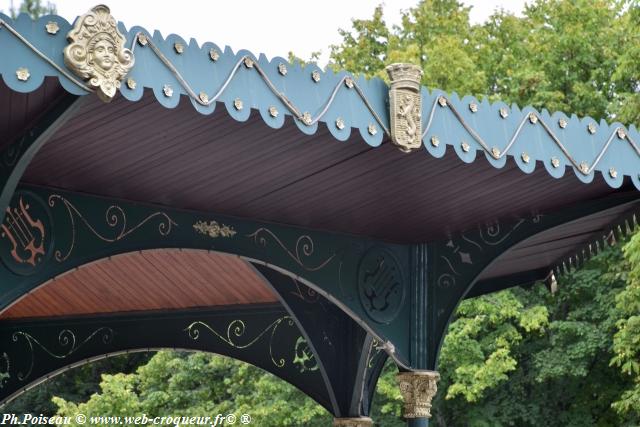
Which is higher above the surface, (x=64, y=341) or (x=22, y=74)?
(x=22, y=74)

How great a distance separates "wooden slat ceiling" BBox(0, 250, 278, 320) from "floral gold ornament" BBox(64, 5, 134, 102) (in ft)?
18.0

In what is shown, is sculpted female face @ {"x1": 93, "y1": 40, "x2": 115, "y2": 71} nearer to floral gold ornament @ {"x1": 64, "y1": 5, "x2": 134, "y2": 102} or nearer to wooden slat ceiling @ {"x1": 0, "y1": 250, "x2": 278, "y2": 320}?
floral gold ornament @ {"x1": 64, "y1": 5, "x2": 134, "y2": 102}

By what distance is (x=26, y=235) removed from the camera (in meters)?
8.76

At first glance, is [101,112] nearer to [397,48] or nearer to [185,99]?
[185,99]

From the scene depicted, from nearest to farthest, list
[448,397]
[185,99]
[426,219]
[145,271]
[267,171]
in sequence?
[185,99] < [267,171] < [426,219] < [145,271] < [448,397]

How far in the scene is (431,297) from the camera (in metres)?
11.5

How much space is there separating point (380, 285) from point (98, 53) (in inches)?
195

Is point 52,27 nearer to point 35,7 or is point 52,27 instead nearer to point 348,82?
point 348,82

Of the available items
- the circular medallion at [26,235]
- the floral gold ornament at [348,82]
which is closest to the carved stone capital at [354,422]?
the circular medallion at [26,235]

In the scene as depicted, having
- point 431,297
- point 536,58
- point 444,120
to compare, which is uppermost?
point 536,58

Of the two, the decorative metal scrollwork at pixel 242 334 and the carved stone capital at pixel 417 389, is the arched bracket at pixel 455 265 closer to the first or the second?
the carved stone capital at pixel 417 389

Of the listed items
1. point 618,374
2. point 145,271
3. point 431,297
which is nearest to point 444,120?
point 431,297

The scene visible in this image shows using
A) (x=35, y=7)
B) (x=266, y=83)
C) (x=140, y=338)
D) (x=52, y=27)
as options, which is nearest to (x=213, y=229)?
(x=266, y=83)

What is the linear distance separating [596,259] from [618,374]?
238 centimetres
